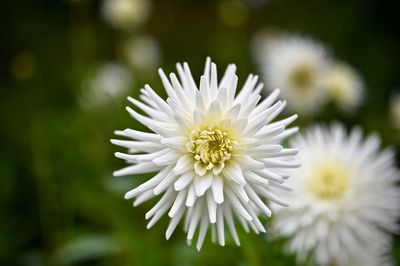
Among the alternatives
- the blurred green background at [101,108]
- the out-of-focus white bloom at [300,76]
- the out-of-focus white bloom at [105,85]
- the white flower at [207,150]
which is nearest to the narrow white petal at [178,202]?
the white flower at [207,150]

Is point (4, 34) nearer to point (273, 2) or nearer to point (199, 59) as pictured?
point (199, 59)

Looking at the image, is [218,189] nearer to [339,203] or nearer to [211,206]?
[211,206]

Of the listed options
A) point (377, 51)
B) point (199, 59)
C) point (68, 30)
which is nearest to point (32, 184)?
point (199, 59)

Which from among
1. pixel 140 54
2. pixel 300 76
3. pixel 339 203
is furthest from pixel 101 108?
pixel 339 203

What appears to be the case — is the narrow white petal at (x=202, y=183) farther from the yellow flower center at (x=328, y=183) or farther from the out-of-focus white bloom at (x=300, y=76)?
the out-of-focus white bloom at (x=300, y=76)

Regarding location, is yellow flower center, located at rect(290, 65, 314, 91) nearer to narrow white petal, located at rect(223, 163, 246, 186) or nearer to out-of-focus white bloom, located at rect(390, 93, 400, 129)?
out-of-focus white bloom, located at rect(390, 93, 400, 129)

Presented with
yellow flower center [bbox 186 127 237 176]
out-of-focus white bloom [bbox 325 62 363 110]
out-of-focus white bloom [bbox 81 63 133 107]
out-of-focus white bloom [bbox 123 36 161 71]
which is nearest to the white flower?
yellow flower center [bbox 186 127 237 176]
